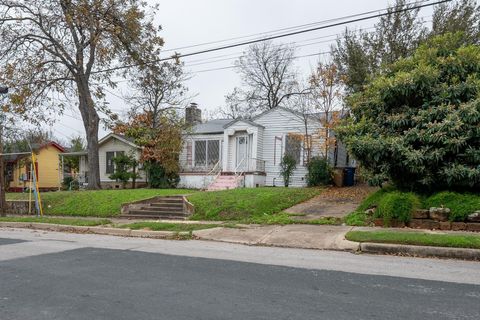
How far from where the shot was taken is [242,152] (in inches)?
965

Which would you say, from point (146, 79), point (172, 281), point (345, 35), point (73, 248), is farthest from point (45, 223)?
point (345, 35)

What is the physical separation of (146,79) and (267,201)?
51.2 ft

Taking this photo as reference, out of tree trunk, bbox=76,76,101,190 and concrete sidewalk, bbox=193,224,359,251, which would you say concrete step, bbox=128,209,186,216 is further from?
tree trunk, bbox=76,76,101,190

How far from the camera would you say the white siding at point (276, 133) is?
75.6ft

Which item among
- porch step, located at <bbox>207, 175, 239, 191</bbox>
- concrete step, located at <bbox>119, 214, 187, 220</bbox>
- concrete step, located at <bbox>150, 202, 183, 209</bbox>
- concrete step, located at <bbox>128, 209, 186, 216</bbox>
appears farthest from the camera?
porch step, located at <bbox>207, 175, 239, 191</bbox>

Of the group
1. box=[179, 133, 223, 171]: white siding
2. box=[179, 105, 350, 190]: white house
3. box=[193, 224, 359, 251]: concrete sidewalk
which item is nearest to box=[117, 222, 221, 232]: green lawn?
box=[193, 224, 359, 251]: concrete sidewalk

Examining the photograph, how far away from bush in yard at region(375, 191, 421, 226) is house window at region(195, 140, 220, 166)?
15527mm

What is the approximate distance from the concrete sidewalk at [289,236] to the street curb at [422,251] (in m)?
0.34

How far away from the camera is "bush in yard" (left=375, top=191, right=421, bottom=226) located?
10625 mm

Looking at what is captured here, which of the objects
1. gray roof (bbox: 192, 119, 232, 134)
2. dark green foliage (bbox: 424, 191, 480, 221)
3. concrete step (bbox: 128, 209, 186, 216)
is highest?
gray roof (bbox: 192, 119, 232, 134)

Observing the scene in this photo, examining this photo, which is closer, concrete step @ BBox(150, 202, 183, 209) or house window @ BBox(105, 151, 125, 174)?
concrete step @ BBox(150, 202, 183, 209)

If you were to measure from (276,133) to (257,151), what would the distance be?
1614 mm

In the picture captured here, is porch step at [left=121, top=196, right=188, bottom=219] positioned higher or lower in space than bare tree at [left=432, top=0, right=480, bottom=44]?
lower

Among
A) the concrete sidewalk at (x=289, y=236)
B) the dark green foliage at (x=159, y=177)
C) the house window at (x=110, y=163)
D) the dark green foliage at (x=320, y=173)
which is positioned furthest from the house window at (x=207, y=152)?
the concrete sidewalk at (x=289, y=236)
